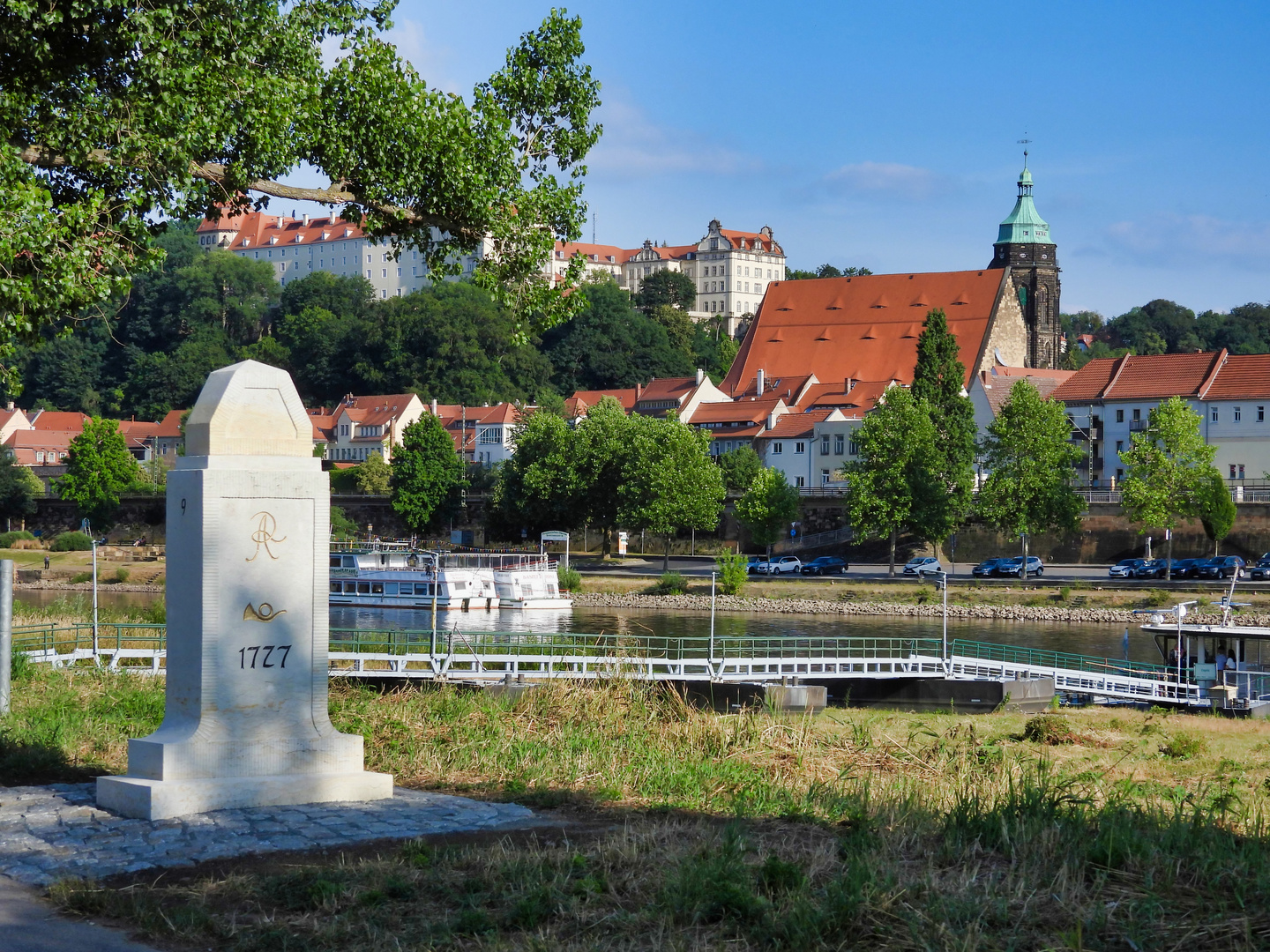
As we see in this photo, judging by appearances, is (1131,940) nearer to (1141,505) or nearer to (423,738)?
(423,738)

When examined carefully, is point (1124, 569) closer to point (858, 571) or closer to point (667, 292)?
point (858, 571)

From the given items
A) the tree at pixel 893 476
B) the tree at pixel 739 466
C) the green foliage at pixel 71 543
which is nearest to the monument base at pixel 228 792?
the tree at pixel 893 476

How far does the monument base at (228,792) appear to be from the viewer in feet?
28.9

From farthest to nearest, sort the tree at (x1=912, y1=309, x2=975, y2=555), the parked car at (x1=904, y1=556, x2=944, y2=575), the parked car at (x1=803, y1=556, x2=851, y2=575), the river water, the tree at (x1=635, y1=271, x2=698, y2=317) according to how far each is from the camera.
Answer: the tree at (x1=635, y1=271, x2=698, y2=317)
the parked car at (x1=803, y1=556, x2=851, y2=575)
the tree at (x1=912, y1=309, x2=975, y2=555)
the parked car at (x1=904, y1=556, x2=944, y2=575)
the river water

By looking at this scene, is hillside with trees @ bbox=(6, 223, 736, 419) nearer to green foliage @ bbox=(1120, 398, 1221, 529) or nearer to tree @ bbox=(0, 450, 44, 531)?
tree @ bbox=(0, 450, 44, 531)

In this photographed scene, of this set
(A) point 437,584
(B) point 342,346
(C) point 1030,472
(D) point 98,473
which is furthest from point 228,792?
(B) point 342,346

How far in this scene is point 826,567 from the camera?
63219mm

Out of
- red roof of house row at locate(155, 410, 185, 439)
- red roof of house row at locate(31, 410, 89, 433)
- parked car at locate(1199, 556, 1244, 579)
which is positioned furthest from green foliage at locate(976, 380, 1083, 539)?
red roof of house row at locate(31, 410, 89, 433)

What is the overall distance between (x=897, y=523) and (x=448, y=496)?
31482 millimetres

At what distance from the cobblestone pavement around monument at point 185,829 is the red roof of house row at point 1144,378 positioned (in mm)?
68457

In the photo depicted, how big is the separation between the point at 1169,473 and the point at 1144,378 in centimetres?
1828

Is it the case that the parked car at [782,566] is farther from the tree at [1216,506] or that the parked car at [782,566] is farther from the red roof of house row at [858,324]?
the red roof of house row at [858,324]

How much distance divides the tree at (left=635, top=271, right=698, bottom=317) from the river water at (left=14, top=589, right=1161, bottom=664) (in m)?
96.4

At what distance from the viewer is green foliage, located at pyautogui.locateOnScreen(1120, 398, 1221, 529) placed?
56.7 m
